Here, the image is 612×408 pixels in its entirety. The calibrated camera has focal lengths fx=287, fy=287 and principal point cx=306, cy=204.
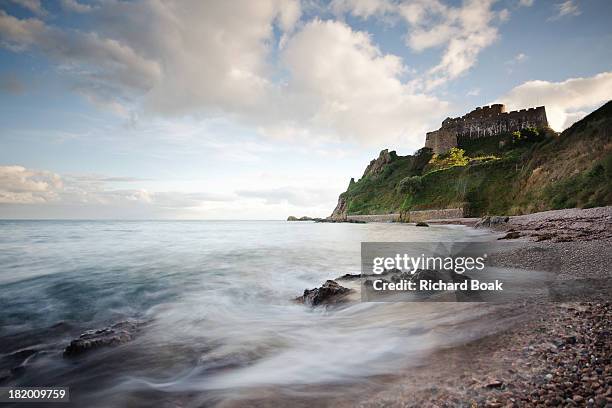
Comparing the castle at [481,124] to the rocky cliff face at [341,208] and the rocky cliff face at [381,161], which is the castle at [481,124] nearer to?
the rocky cliff face at [381,161]

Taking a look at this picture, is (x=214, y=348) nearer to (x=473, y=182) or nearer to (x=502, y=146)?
(x=473, y=182)

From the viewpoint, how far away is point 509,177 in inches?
1898

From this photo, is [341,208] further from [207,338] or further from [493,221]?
[207,338]

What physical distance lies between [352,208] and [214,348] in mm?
94745

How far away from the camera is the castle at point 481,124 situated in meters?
85.8

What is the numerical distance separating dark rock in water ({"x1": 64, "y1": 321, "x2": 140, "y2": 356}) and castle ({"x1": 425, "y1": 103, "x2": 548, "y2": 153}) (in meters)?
101

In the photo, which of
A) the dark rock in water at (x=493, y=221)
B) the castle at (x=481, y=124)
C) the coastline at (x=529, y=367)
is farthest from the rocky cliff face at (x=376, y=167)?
the coastline at (x=529, y=367)

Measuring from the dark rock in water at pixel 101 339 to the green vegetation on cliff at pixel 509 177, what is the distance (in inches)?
1047

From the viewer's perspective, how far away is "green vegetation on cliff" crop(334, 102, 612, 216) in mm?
24984

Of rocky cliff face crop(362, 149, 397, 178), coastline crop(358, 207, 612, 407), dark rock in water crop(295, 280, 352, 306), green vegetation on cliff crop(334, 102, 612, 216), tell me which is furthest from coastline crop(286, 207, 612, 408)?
rocky cliff face crop(362, 149, 397, 178)

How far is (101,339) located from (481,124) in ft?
363

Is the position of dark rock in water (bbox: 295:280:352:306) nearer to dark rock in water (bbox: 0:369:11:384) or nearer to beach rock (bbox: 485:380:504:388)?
beach rock (bbox: 485:380:504:388)

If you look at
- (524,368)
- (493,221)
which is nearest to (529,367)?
(524,368)

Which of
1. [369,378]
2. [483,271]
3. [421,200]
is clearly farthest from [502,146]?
[369,378]
